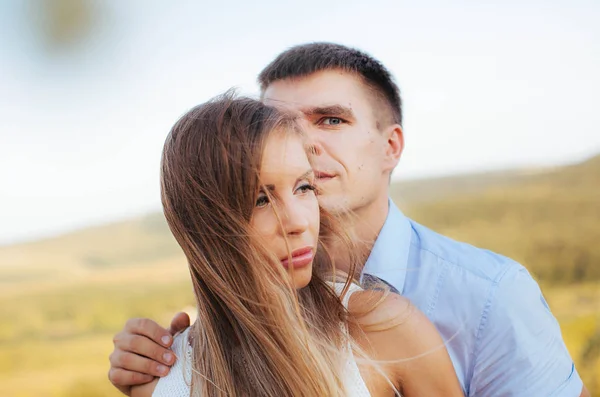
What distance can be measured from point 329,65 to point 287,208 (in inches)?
33.6

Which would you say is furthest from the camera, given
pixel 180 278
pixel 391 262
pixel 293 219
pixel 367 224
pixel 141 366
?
pixel 180 278

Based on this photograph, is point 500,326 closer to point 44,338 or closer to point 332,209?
point 332,209

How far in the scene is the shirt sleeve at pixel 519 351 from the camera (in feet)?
4.56

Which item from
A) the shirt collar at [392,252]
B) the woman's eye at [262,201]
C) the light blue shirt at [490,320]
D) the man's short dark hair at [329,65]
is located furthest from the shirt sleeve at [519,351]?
the man's short dark hair at [329,65]

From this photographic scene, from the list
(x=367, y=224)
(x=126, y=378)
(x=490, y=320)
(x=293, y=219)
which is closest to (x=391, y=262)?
(x=367, y=224)

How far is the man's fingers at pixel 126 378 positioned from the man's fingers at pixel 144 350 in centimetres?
1

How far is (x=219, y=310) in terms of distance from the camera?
1184 millimetres

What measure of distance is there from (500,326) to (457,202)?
9.00 feet

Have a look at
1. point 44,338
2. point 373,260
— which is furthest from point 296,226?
point 44,338

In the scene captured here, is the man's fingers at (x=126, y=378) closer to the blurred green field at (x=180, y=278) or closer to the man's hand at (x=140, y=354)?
the man's hand at (x=140, y=354)

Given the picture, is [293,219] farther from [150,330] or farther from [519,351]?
[519,351]

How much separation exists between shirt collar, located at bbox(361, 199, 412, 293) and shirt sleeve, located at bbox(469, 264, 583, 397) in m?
0.26

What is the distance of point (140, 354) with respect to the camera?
122 cm

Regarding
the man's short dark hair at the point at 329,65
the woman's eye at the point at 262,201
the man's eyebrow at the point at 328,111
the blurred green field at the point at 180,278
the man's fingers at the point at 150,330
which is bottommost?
the blurred green field at the point at 180,278
